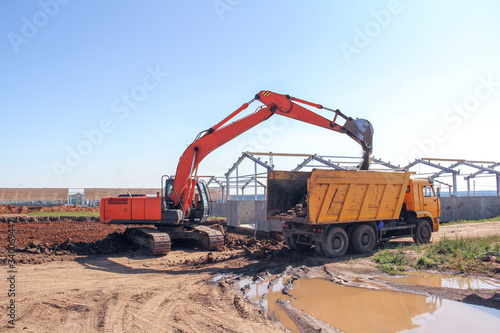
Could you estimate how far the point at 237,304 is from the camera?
264 inches

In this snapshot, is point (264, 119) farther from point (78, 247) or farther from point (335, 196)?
point (78, 247)

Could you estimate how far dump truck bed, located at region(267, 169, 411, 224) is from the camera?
416 inches

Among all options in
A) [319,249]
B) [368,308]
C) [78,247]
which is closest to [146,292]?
[368,308]

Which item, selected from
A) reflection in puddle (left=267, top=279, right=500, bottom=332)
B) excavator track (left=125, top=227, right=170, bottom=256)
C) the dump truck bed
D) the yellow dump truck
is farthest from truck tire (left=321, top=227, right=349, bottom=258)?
excavator track (left=125, top=227, right=170, bottom=256)

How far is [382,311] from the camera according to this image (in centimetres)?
638

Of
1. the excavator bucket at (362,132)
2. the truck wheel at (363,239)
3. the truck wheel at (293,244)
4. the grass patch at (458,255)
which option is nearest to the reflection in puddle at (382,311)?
the grass patch at (458,255)

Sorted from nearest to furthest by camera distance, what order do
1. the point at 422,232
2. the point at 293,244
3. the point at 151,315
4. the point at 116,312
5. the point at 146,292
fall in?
the point at 151,315
the point at 116,312
the point at 146,292
the point at 293,244
the point at 422,232

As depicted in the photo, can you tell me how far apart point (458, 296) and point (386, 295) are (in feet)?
4.17

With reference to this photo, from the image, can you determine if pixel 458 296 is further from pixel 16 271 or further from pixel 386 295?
pixel 16 271

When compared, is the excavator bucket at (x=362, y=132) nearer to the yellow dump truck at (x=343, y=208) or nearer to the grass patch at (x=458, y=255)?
the yellow dump truck at (x=343, y=208)

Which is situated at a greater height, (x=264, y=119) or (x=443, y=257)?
(x=264, y=119)

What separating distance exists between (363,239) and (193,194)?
607 cm

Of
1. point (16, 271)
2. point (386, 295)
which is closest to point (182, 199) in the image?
point (16, 271)

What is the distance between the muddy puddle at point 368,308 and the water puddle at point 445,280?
0.06 meters
